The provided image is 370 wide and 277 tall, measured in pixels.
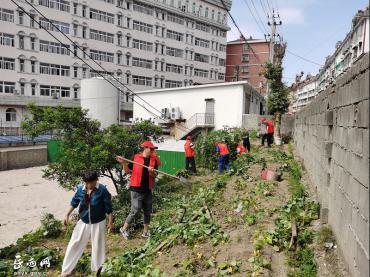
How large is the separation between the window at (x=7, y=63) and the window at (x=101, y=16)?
11.8 metres

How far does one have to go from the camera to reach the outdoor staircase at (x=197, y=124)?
27.8 meters

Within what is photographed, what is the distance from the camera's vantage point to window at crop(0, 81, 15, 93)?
117 ft

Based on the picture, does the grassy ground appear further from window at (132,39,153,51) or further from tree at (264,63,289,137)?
window at (132,39,153,51)

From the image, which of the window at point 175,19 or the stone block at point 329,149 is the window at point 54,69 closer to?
the window at point 175,19

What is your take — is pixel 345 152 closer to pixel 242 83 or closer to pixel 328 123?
pixel 328 123

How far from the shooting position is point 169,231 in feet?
23.6

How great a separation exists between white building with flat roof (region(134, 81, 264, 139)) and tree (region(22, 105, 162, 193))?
13.8 meters

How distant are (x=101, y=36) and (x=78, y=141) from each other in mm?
36389

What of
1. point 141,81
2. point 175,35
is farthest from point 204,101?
point 175,35

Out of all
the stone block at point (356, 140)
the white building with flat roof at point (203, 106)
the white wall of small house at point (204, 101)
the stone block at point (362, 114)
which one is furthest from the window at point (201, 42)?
the stone block at point (362, 114)

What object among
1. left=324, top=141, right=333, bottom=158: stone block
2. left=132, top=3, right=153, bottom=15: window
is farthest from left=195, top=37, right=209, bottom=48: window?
left=324, top=141, right=333, bottom=158: stone block

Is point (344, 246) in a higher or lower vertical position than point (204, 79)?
lower

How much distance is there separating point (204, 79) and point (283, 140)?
38.1 m

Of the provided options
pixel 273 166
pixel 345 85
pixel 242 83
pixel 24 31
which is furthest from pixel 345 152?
pixel 24 31
